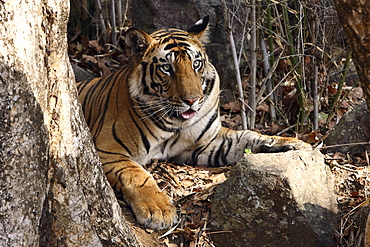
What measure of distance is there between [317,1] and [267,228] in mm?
2375

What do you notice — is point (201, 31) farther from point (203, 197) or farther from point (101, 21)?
point (101, 21)

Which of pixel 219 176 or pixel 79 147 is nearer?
pixel 79 147

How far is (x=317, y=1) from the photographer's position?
4664 millimetres

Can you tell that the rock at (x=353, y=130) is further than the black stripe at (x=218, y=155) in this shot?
No

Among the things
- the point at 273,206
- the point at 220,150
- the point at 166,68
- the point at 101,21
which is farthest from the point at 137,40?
the point at 101,21

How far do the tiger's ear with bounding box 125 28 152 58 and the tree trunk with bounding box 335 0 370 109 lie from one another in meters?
2.39

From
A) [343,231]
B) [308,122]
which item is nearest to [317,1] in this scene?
[308,122]

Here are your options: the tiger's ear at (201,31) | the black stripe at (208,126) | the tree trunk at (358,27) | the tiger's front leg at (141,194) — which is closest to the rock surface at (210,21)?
the tiger's ear at (201,31)

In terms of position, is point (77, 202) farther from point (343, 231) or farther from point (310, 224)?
point (343, 231)

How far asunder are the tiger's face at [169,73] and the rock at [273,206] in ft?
2.88

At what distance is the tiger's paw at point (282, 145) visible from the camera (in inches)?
164

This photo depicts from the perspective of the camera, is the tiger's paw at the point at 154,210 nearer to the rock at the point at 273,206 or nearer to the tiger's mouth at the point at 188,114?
the rock at the point at 273,206

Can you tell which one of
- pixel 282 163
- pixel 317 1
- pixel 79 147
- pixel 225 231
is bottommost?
pixel 225 231

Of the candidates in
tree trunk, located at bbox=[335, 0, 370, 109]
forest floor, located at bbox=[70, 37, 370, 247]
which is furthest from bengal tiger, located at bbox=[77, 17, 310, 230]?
tree trunk, located at bbox=[335, 0, 370, 109]
